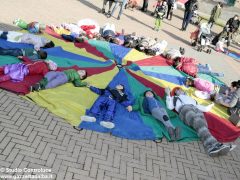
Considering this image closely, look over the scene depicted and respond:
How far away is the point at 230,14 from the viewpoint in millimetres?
22719

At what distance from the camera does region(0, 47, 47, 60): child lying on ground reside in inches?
349

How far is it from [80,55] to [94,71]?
942 millimetres

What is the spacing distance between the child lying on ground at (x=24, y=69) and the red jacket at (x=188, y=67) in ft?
14.3

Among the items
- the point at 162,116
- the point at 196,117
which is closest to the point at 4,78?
the point at 162,116

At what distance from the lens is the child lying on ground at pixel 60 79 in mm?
7865

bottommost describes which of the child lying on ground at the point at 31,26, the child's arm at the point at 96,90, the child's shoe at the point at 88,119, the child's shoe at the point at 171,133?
the child's shoe at the point at 171,133

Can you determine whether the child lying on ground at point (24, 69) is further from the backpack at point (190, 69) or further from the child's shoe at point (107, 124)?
the backpack at point (190, 69)

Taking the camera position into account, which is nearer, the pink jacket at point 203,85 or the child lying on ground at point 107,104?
the child lying on ground at point 107,104

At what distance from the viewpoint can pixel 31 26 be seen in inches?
422

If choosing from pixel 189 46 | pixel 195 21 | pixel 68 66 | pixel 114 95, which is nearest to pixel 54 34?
pixel 68 66

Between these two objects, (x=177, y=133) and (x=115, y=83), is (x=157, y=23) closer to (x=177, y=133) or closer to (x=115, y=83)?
(x=115, y=83)

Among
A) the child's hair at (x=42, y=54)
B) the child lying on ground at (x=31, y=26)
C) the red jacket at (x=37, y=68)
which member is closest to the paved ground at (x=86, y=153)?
the red jacket at (x=37, y=68)

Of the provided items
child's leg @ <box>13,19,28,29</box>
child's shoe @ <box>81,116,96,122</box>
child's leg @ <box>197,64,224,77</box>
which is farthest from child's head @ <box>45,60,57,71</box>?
child's leg @ <box>197,64,224,77</box>

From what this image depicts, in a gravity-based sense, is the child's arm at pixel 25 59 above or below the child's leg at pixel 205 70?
above
